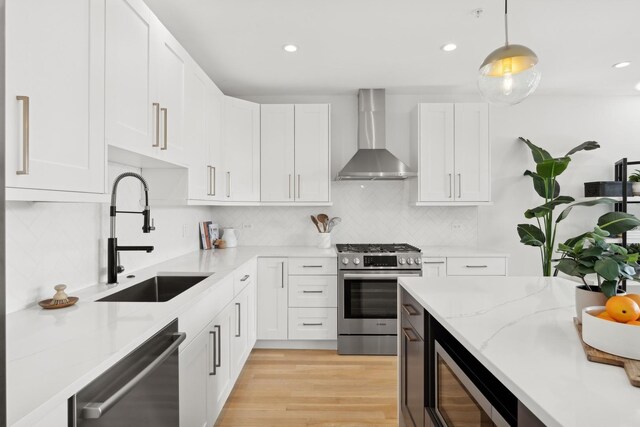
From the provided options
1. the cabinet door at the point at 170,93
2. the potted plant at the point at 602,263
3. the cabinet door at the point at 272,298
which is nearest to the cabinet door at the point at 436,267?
the cabinet door at the point at 272,298

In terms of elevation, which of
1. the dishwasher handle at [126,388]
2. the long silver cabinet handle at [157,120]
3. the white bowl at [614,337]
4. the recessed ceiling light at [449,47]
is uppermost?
the recessed ceiling light at [449,47]

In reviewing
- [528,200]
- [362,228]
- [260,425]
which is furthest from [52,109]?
[528,200]

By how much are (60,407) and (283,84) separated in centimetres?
328

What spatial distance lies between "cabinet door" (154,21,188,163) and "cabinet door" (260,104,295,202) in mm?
1269

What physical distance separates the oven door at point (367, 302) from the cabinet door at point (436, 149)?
0.95 m

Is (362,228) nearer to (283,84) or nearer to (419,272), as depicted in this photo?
(419,272)

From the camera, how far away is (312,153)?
3506 mm

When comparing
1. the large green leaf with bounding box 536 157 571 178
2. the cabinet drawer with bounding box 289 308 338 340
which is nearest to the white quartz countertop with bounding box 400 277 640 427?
the large green leaf with bounding box 536 157 571 178

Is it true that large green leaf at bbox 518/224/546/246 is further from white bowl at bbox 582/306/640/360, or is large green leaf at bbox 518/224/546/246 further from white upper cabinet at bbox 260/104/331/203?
white bowl at bbox 582/306/640/360

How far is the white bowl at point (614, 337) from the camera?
0.82 metres

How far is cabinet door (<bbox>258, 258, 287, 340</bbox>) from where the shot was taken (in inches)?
127

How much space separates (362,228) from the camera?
151 inches

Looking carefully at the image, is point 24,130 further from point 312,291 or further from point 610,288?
point 312,291

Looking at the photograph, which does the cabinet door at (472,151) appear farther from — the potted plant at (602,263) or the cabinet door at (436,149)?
the potted plant at (602,263)
